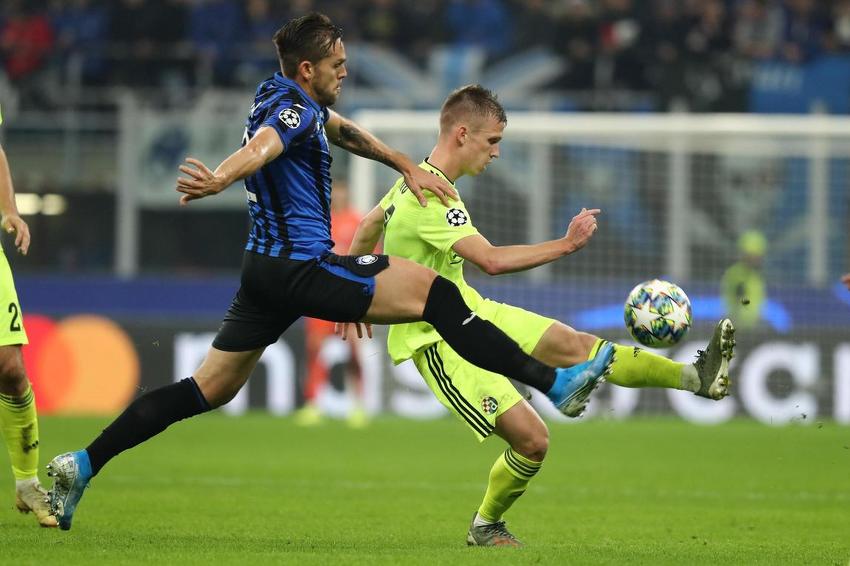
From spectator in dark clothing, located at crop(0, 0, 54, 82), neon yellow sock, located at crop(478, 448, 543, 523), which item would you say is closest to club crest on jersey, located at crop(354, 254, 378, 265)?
neon yellow sock, located at crop(478, 448, 543, 523)

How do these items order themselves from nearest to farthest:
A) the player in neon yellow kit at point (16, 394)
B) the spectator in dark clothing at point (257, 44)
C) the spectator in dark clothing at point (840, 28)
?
the player in neon yellow kit at point (16, 394)
the spectator in dark clothing at point (257, 44)
the spectator in dark clothing at point (840, 28)

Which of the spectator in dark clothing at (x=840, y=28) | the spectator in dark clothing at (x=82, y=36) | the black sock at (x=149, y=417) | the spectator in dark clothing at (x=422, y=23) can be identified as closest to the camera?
the black sock at (x=149, y=417)

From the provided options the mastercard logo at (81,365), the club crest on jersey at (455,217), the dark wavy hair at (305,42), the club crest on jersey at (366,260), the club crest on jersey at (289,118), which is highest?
the dark wavy hair at (305,42)

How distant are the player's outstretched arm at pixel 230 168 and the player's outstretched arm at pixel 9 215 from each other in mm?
1232

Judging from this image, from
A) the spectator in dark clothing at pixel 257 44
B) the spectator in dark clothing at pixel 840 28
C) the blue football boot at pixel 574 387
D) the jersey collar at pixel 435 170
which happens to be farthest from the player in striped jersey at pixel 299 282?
the spectator in dark clothing at pixel 840 28

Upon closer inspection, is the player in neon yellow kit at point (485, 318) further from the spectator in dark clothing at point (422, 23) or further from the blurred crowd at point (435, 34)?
the spectator in dark clothing at point (422, 23)

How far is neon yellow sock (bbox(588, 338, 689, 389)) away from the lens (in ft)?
19.2

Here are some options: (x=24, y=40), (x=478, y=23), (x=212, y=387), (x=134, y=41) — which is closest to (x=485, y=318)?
(x=212, y=387)

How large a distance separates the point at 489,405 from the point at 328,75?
1607 mm

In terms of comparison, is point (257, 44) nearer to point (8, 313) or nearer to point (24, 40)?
point (24, 40)

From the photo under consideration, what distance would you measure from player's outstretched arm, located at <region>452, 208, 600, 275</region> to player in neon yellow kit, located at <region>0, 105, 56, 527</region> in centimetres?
201

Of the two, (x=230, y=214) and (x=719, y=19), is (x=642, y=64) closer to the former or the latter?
(x=719, y=19)

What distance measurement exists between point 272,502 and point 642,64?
10.7 m

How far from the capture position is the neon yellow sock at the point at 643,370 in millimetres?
5863
